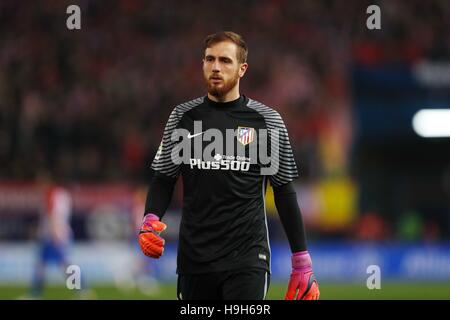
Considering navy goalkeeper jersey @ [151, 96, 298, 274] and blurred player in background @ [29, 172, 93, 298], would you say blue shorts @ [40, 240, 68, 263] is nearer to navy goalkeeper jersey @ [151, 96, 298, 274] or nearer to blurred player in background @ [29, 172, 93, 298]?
blurred player in background @ [29, 172, 93, 298]

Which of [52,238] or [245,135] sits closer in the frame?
[245,135]

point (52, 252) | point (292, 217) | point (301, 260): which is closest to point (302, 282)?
point (301, 260)

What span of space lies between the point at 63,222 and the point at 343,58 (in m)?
8.76

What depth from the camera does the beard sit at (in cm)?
532

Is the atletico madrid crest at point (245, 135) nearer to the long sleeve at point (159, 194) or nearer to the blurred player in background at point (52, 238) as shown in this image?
the long sleeve at point (159, 194)

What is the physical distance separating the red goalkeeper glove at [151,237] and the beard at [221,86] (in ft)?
2.69

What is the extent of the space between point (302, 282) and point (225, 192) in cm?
70

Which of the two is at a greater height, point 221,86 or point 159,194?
point 221,86

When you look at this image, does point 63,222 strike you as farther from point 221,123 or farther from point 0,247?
point 221,123

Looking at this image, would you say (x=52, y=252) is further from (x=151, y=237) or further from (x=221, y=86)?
(x=221, y=86)

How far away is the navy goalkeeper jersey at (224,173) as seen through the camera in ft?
17.5

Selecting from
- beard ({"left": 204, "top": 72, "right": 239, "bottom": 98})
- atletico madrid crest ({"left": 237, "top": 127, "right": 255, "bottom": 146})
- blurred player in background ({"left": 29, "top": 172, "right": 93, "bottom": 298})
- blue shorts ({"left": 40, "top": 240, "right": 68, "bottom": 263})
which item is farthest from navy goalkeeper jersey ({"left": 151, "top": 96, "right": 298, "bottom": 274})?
blue shorts ({"left": 40, "top": 240, "right": 68, "bottom": 263})

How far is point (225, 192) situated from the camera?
5.34m

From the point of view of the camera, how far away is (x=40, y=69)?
19.0 metres
